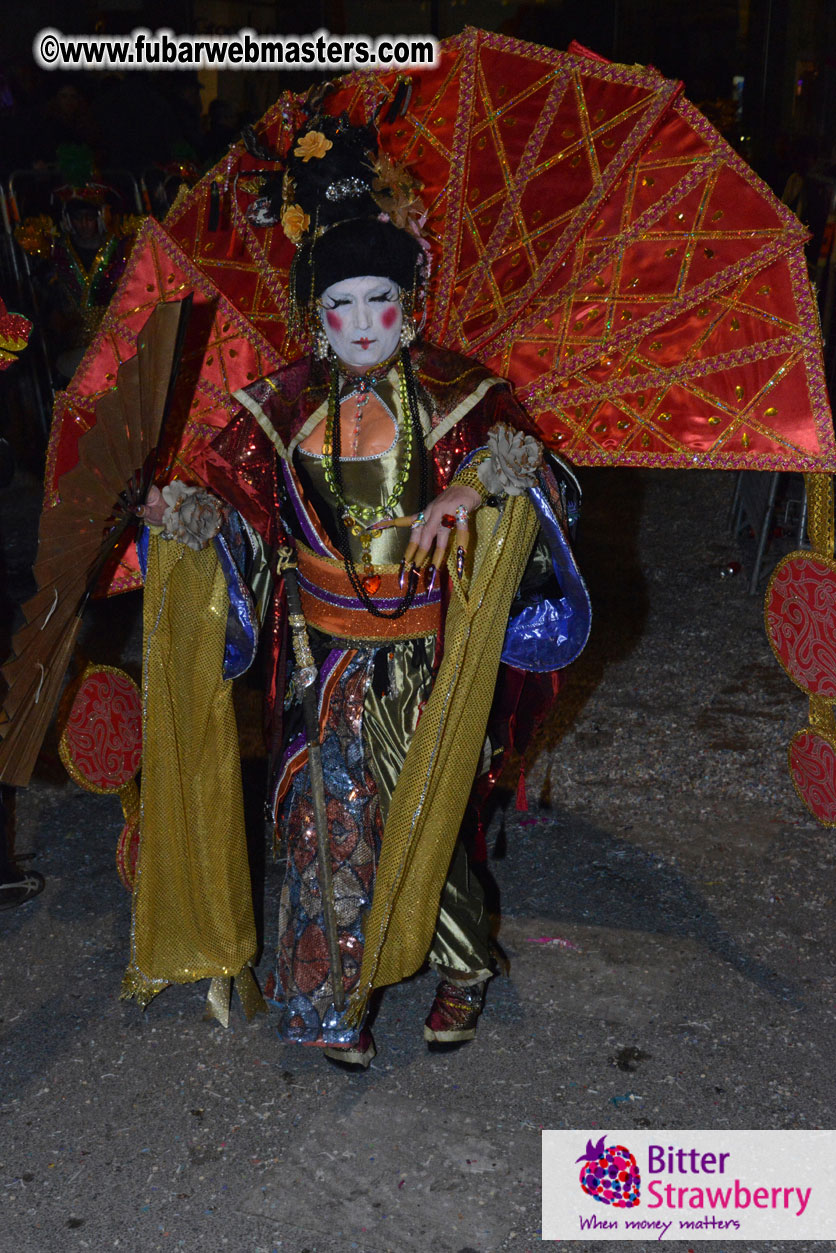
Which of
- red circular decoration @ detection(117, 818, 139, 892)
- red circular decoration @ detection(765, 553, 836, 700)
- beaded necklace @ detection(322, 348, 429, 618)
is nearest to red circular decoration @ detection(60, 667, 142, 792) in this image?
red circular decoration @ detection(117, 818, 139, 892)

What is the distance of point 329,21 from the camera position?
12.6 meters

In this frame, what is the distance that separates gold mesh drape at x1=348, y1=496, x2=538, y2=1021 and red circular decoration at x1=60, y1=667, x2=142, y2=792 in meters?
0.83

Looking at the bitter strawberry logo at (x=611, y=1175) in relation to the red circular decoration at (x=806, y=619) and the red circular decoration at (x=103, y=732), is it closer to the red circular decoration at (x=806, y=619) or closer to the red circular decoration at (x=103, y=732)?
the red circular decoration at (x=806, y=619)

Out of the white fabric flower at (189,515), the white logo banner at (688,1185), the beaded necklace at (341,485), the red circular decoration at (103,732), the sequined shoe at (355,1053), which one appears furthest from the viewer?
the red circular decoration at (103,732)

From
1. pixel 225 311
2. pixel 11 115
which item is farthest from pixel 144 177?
pixel 225 311

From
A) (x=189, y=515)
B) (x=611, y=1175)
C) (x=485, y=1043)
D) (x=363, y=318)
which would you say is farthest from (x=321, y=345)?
(x=611, y=1175)

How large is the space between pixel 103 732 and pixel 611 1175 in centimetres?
154

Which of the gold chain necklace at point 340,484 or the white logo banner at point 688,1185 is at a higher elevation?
the gold chain necklace at point 340,484

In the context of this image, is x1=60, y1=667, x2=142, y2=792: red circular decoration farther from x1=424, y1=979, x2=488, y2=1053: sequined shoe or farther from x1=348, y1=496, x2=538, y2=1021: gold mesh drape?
x1=424, y1=979, x2=488, y2=1053: sequined shoe

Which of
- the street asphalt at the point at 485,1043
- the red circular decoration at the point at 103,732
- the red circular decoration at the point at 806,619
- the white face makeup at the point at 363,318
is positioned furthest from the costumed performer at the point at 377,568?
the red circular decoration at the point at 806,619

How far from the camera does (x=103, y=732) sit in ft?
9.61

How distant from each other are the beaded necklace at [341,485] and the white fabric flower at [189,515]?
26 centimetres

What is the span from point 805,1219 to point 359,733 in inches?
50.6

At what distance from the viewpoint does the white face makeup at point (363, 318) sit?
2377 mm
